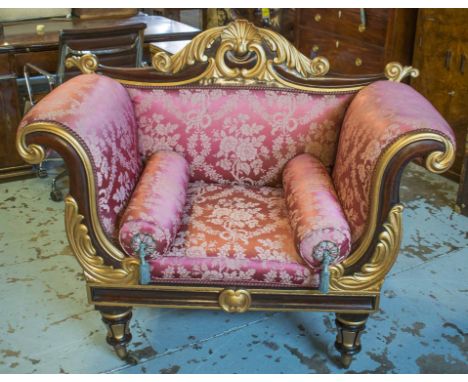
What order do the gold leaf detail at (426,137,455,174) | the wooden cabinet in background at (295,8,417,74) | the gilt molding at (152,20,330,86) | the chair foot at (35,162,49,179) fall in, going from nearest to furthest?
the gold leaf detail at (426,137,455,174)
the gilt molding at (152,20,330,86)
the chair foot at (35,162,49,179)
the wooden cabinet in background at (295,8,417,74)

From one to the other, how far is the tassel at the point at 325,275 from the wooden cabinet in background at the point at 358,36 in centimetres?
165

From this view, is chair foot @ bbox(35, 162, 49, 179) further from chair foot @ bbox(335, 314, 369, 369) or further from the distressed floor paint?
chair foot @ bbox(335, 314, 369, 369)

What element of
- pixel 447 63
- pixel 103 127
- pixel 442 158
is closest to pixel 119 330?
pixel 103 127

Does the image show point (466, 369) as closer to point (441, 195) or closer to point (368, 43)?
point (441, 195)

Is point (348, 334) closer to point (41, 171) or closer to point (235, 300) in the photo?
point (235, 300)

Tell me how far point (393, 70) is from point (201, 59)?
63 cm

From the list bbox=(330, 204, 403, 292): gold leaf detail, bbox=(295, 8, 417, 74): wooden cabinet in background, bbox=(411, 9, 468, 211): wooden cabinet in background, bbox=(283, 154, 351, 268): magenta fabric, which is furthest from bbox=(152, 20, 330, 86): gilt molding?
bbox=(411, 9, 468, 211): wooden cabinet in background

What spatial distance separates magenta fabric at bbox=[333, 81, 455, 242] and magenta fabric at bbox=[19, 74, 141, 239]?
662 mm

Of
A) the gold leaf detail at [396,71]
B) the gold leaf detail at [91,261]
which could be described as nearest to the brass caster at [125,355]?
the gold leaf detail at [91,261]

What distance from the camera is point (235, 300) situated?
1598mm

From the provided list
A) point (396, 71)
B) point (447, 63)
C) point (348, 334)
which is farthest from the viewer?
point (447, 63)

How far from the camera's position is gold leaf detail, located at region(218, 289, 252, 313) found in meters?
1.59

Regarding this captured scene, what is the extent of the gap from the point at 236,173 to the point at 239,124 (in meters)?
0.17

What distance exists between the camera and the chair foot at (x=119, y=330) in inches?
65.4
